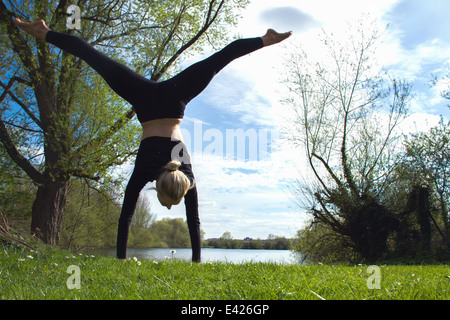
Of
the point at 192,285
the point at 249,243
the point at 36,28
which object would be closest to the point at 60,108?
the point at 36,28

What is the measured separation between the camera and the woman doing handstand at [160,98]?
154 inches

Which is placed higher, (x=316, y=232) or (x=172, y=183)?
(x=172, y=183)

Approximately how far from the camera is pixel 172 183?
12.0 feet

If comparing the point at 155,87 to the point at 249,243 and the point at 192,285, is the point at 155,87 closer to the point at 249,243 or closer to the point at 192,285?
the point at 192,285

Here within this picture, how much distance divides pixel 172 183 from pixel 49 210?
Result: 8.04 meters

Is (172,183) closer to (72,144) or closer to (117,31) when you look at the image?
(72,144)

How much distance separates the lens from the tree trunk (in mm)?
9859

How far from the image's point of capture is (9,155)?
10219 millimetres

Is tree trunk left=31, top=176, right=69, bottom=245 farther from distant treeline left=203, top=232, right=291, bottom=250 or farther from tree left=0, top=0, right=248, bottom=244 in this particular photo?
distant treeline left=203, top=232, right=291, bottom=250

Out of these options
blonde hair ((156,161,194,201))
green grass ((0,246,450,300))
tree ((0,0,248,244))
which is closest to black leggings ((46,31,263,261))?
blonde hair ((156,161,194,201))

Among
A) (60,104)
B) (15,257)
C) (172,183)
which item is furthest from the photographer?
(60,104)

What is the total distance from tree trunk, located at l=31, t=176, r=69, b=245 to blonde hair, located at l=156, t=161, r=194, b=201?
24.5 feet

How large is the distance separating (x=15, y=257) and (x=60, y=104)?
7598 millimetres
